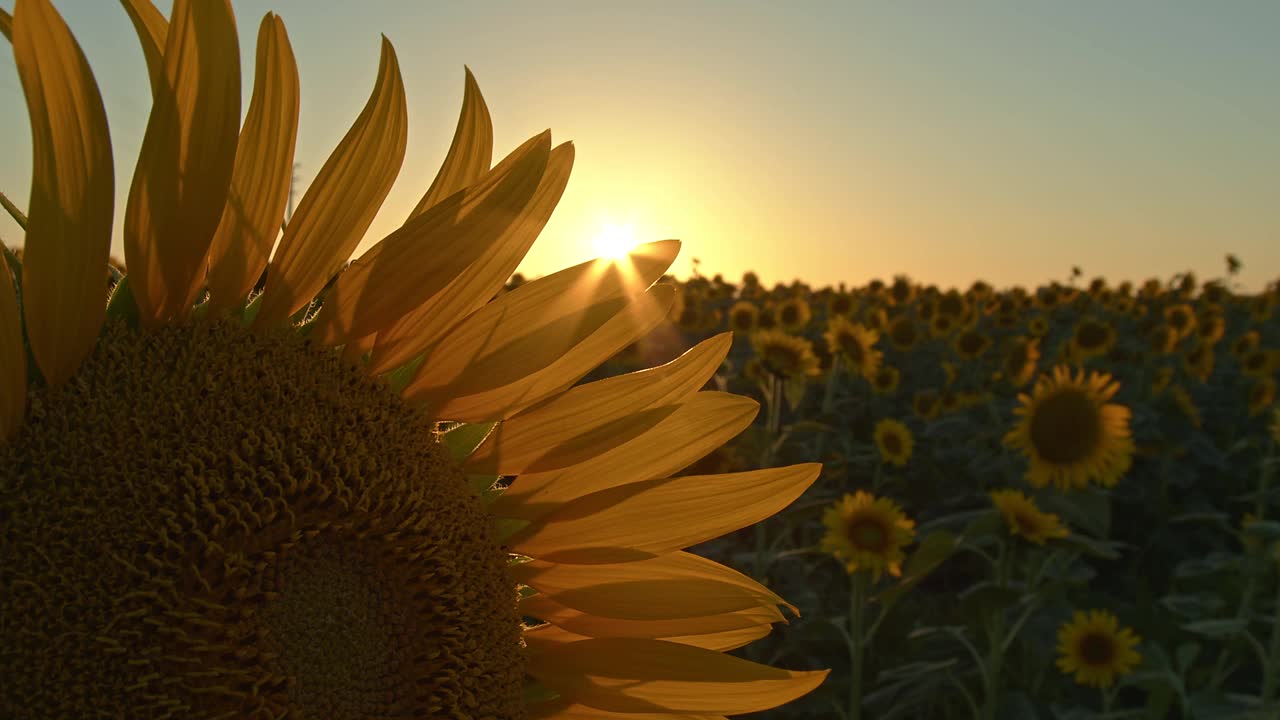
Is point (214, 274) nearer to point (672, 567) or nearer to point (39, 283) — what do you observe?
point (39, 283)

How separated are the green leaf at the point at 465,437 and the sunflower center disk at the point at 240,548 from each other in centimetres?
4

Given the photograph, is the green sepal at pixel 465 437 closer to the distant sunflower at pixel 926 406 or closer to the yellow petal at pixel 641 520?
the yellow petal at pixel 641 520

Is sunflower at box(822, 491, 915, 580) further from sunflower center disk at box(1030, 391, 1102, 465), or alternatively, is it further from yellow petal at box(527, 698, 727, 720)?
yellow petal at box(527, 698, 727, 720)

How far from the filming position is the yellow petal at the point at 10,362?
72 centimetres

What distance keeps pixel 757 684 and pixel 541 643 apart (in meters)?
0.26

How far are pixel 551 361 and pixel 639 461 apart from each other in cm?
17

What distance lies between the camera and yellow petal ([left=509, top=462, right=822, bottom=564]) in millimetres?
1062

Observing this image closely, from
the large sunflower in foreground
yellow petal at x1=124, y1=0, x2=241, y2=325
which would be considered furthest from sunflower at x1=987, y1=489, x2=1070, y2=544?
yellow petal at x1=124, y1=0, x2=241, y2=325

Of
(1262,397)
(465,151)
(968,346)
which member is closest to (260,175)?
(465,151)

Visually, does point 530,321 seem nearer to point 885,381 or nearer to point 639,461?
point 639,461

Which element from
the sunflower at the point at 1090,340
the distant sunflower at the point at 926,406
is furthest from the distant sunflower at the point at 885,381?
the sunflower at the point at 1090,340

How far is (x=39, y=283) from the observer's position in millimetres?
730

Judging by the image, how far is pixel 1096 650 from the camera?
405 centimetres

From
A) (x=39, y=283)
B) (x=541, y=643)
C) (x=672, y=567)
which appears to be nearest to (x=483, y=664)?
(x=541, y=643)
